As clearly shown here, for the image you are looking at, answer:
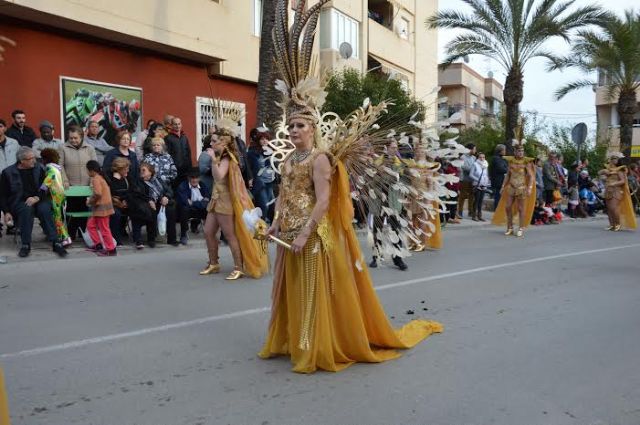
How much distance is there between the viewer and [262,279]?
24.3 ft

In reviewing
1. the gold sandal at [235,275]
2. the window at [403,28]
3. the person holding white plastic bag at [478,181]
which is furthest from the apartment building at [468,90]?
the gold sandal at [235,275]

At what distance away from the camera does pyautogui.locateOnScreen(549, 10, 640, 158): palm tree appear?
23.9 meters

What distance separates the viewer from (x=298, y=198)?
4312mm

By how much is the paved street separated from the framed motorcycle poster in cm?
673

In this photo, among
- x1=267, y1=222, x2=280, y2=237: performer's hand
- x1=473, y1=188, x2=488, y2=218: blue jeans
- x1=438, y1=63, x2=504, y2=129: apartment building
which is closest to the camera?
x1=267, y1=222, x2=280, y2=237: performer's hand

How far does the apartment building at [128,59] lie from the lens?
1255 cm

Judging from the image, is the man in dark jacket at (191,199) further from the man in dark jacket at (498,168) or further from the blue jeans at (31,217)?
the man in dark jacket at (498,168)

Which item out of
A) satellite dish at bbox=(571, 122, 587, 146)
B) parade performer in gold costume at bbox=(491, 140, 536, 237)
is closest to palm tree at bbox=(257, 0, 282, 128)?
parade performer in gold costume at bbox=(491, 140, 536, 237)

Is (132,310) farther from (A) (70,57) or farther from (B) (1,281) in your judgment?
(A) (70,57)

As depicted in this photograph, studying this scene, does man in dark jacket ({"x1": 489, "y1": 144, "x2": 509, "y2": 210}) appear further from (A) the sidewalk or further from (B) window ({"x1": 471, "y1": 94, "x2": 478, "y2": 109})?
(B) window ({"x1": 471, "y1": 94, "x2": 478, "y2": 109})

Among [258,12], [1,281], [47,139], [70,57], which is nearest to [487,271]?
[1,281]

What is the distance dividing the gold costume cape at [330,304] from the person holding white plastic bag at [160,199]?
586 centimetres

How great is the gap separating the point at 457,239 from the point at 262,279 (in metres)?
6.10

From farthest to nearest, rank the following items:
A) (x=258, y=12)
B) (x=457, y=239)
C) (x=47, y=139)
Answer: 1. (x=258, y=12)
2. (x=457, y=239)
3. (x=47, y=139)
